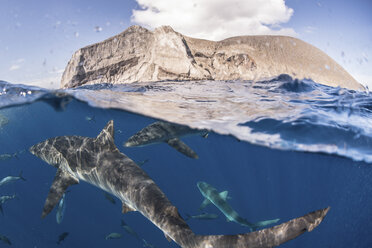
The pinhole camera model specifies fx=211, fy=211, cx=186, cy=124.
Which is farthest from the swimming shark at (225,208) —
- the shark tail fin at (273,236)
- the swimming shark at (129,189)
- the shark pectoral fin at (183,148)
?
the shark tail fin at (273,236)

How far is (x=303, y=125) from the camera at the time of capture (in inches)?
343

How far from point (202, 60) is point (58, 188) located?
14.5m

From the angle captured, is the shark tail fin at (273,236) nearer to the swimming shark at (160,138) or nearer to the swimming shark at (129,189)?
the swimming shark at (129,189)

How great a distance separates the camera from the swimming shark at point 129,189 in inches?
104

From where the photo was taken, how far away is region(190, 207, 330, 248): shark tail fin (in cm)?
253

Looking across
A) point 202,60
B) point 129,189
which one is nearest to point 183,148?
point 129,189

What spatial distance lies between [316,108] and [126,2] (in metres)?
8.51

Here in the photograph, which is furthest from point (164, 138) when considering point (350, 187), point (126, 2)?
point (350, 187)

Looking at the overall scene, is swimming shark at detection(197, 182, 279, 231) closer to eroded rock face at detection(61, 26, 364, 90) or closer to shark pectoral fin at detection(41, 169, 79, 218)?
shark pectoral fin at detection(41, 169, 79, 218)

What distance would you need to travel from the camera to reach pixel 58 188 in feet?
18.4

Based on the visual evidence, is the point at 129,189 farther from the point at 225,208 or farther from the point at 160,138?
the point at 225,208

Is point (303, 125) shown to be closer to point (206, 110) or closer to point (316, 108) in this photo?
point (316, 108)

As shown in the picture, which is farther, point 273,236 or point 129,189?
point 129,189

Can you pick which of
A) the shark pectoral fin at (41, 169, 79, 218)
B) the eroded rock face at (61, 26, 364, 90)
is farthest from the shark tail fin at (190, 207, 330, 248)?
the eroded rock face at (61, 26, 364, 90)
